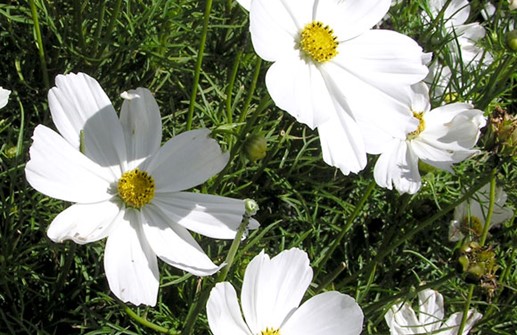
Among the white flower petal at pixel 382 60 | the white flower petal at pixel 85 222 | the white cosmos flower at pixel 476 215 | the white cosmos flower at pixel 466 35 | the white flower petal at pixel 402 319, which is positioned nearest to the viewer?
the white flower petal at pixel 85 222

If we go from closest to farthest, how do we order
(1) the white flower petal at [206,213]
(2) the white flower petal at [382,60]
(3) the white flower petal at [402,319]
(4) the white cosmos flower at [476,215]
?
(1) the white flower petal at [206,213] < (2) the white flower petal at [382,60] < (3) the white flower petal at [402,319] < (4) the white cosmos flower at [476,215]

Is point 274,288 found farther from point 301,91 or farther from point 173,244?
point 301,91

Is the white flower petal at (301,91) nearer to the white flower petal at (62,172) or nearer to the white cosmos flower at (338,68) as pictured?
the white cosmos flower at (338,68)

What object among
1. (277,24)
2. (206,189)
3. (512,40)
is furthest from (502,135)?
(206,189)

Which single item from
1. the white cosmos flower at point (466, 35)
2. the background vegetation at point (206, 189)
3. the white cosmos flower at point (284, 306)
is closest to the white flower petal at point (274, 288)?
the white cosmos flower at point (284, 306)

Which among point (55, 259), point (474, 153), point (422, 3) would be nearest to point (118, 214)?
point (55, 259)
